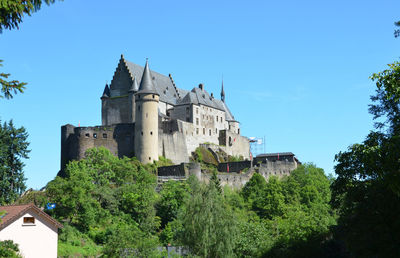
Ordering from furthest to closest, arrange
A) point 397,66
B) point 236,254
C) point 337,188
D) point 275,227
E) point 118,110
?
point 118,110 < point 275,227 < point 236,254 < point 337,188 < point 397,66

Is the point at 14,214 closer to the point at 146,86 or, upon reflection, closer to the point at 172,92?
the point at 146,86

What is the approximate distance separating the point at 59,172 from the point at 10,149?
43.4 ft

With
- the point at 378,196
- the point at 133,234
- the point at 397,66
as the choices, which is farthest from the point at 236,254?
the point at 397,66

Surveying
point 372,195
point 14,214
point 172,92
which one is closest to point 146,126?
point 172,92

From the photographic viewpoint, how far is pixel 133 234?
35.6 metres

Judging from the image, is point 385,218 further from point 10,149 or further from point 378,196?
point 10,149

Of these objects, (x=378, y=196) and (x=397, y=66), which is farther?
(x=378, y=196)

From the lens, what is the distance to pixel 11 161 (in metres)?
50.8

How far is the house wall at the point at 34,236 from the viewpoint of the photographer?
3206 centimetres

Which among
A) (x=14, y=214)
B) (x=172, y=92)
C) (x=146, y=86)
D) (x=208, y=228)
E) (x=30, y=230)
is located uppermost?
(x=172, y=92)

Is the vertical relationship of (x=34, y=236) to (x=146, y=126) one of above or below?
below

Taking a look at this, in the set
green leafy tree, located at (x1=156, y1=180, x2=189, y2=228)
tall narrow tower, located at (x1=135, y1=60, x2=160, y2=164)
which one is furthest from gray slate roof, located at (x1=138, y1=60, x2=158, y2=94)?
green leafy tree, located at (x1=156, y1=180, x2=189, y2=228)

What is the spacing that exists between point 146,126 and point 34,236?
107 ft

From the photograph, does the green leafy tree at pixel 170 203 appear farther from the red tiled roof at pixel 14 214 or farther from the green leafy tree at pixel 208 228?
the red tiled roof at pixel 14 214
